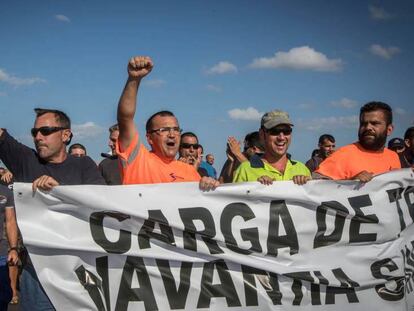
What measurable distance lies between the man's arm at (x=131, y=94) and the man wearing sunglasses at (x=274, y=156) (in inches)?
44.6

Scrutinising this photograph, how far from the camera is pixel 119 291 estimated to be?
12.8 feet

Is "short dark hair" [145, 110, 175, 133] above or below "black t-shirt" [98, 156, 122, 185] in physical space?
above

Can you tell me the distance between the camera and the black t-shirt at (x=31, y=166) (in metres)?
3.92

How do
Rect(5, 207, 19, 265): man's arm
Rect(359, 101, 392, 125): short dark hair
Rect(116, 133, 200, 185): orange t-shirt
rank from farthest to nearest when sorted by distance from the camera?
Rect(5, 207, 19, 265): man's arm, Rect(359, 101, 392, 125): short dark hair, Rect(116, 133, 200, 185): orange t-shirt

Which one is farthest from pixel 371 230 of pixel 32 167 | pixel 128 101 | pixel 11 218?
pixel 11 218

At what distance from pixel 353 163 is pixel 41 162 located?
260 cm

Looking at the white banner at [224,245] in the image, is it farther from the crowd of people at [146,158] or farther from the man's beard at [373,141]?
the man's beard at [373,141]

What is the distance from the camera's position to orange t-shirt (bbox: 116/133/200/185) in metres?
4.09

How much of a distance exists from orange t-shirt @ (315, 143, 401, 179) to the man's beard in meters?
0.04

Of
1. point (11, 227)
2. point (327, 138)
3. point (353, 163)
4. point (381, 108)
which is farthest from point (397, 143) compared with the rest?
point (11, 227)

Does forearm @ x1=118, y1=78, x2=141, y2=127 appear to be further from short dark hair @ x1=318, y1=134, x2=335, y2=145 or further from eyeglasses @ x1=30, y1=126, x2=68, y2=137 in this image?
short dark hair @ x1=318, y1=134, x2=335, y2=145

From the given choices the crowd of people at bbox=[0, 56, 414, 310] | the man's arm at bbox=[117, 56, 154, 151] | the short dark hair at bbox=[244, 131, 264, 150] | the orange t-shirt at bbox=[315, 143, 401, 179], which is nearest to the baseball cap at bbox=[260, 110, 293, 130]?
the crowd of people at bbox=[0, 56, 414, 310]

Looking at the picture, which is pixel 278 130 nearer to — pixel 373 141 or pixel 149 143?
pixel 373 141

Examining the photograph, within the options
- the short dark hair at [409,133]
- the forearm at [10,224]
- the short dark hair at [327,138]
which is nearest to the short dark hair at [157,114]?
the forearm at [10,224]
